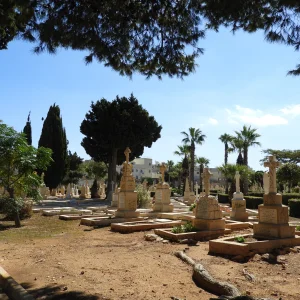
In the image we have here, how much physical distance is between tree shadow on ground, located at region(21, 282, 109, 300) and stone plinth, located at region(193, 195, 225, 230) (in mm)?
5998

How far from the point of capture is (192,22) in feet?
21.2

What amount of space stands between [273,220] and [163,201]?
920cm

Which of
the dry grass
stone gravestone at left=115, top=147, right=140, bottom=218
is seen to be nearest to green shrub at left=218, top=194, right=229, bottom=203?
stone gravestone at left=115, top=147, right=140, bottom=218

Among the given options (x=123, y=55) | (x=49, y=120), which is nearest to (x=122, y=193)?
(x=123, y=55)

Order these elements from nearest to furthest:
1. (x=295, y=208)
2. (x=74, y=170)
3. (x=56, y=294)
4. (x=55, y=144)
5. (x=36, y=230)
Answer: (x=56, y=294)
(x=36, y=230)
(x=295, y=208)
(x=55, y=144)
(x=74, y=170)

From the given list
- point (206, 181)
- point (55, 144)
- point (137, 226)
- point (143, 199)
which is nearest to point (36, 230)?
point (137, 226)

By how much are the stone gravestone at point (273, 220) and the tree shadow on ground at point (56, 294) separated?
564 centimetres

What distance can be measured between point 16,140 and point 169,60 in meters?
7.95

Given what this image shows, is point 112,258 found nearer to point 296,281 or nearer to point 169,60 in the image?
point 296,281

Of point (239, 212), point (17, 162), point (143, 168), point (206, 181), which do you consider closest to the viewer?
point (206, 181)

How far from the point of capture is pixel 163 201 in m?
17.8

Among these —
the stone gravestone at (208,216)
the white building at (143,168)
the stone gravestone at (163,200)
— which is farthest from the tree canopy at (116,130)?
the white building at (143,168)

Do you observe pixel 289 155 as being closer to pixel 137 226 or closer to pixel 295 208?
pixel 295 208

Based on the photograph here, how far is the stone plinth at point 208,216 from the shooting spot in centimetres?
1030
